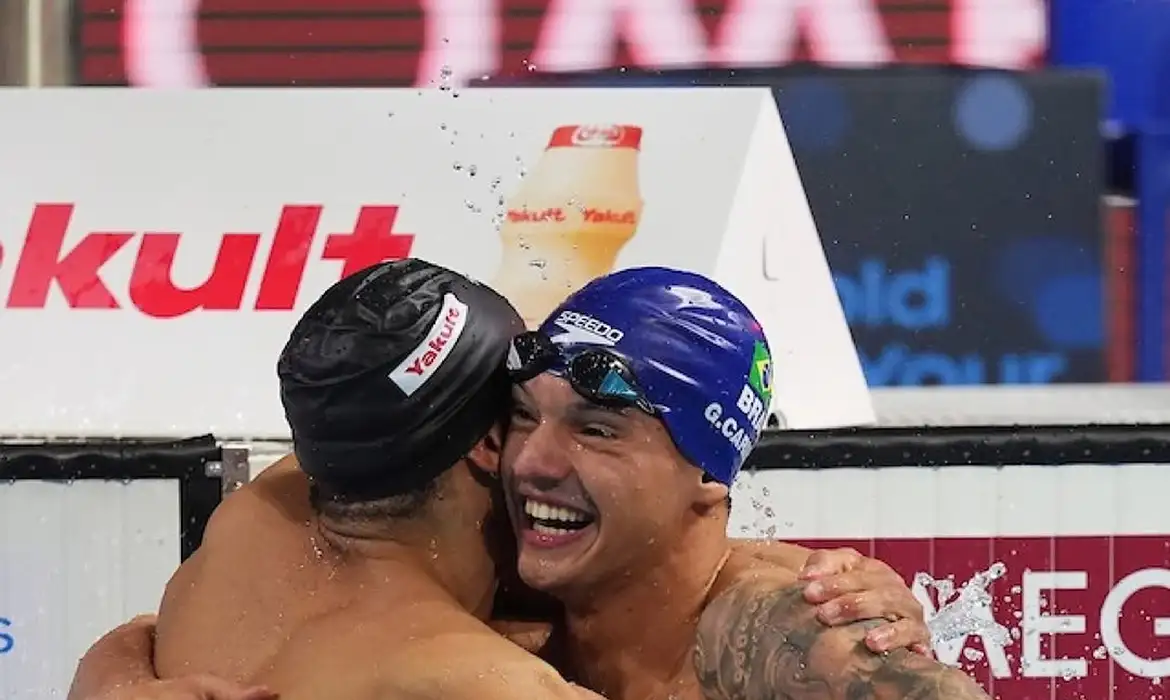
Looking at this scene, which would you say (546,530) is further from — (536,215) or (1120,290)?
(1120,290)

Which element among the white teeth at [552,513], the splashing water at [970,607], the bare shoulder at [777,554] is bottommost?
the splashing water at [970,607]

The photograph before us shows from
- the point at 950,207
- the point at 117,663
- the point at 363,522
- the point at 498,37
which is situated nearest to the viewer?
the point at 363,522

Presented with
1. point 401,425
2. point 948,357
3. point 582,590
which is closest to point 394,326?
point 401,425

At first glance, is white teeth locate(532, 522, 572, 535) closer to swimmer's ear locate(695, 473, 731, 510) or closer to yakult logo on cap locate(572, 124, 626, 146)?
swimmer's ear locate(695, 473, 731, 510)

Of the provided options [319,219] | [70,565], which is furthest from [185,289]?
[70,565]

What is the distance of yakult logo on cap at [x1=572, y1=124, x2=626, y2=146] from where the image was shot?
3.88 metres

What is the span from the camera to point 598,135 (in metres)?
3.89

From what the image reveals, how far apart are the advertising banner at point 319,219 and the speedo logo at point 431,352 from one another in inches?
60.2

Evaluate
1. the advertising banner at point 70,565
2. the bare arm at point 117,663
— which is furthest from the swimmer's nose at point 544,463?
the advertising banner at point 70,565

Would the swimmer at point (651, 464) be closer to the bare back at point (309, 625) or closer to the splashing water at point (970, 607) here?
the bare back at point (309, 625)

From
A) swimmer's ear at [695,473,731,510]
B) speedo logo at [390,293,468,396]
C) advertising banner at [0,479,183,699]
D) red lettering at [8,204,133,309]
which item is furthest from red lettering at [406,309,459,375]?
red lettering at [8,204,133,309]

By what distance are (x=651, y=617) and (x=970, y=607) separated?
1.55m

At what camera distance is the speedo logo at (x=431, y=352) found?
213cm

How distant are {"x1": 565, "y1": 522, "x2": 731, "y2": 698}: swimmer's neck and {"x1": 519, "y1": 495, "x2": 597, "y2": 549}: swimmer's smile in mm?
107
